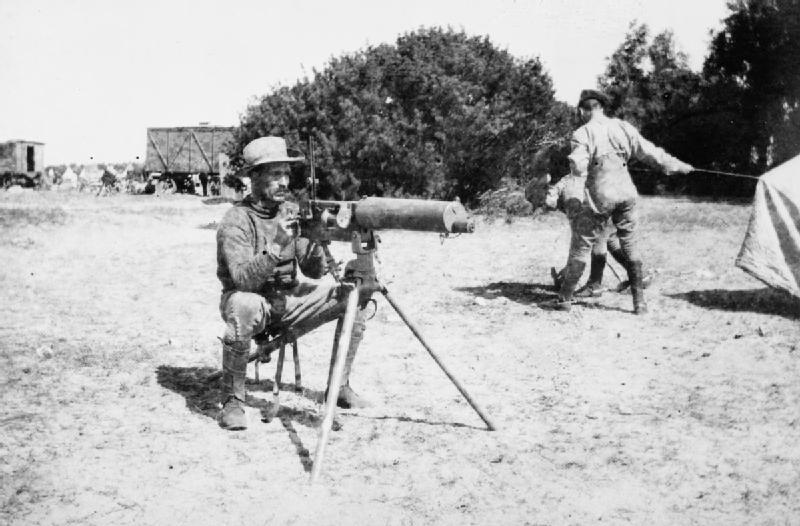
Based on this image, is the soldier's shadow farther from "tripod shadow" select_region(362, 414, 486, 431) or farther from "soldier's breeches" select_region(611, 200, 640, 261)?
"soldier's breeches" select_region(611, 200, 640, 261)

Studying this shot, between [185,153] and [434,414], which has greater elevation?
[185,153]

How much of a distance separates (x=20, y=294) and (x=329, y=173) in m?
8.24

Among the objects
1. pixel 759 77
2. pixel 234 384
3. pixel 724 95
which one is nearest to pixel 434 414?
pixel 234 384

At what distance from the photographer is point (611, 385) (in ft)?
18.1

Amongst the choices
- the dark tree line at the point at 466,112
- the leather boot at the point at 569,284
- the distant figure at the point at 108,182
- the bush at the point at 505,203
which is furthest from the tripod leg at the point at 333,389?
the distant figure at the point at 108,182

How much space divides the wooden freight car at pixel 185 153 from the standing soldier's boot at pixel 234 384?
33088 millimetres

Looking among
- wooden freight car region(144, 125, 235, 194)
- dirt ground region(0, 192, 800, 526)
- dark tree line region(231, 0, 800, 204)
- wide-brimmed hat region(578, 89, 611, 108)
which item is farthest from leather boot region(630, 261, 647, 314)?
wooden freight car region(144, 125, 235, 194)

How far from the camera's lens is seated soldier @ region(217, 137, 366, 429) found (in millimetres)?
4523

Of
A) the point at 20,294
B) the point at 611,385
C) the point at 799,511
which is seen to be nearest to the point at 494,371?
the point at 611,385

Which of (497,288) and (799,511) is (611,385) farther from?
(497,288)

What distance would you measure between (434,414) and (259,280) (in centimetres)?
153

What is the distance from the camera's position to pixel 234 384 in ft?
15.4

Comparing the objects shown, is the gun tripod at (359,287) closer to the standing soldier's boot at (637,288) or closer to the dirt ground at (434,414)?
the dirt ground at (434,414)

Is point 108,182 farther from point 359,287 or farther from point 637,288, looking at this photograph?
point 359,287
